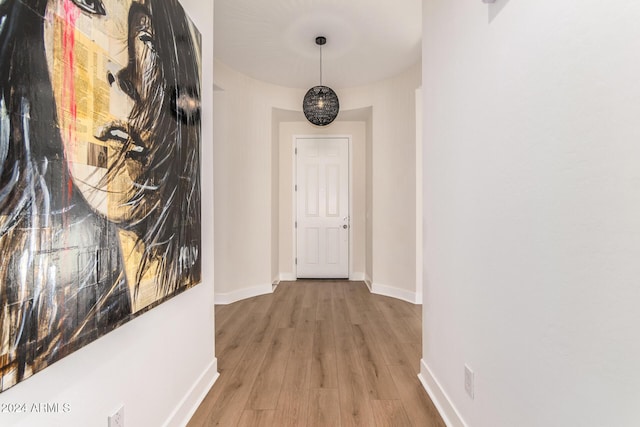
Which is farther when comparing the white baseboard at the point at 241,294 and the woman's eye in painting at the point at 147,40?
the white baseboard at the point at 241,294

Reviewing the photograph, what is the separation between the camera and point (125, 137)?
3.52ft

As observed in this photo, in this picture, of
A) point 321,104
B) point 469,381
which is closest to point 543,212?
point 469,381

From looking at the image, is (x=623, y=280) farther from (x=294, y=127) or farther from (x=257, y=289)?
(x=294, y=127)

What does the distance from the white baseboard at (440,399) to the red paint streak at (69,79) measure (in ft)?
5.92

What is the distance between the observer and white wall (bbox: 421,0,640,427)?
0.69 metres

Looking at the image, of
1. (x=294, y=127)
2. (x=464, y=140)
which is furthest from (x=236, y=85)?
→ (x=464, y=140)

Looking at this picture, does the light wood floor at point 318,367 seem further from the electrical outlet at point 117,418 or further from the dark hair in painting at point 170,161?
the dark hair in painting at point 170,161

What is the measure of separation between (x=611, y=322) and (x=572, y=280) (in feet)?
0.42

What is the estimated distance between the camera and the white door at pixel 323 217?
4.95m

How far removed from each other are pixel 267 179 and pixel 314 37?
72.7 inches

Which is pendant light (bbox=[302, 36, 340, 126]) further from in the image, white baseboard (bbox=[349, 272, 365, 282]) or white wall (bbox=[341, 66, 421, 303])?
white baseboard (bbox=[349, 272, 365, 282])

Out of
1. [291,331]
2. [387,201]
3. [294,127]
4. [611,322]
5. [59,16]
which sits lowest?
[291,331]

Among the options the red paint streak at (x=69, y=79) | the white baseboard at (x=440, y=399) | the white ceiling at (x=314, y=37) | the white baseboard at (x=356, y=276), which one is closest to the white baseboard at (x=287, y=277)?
the white baseboard at (x=356, y=276)

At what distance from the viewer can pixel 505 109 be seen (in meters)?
1.11
